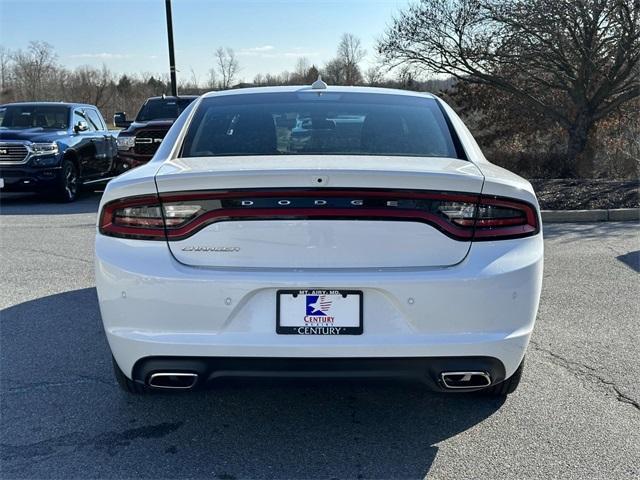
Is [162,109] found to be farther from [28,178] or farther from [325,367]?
[325,367]

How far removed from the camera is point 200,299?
8.41 feet

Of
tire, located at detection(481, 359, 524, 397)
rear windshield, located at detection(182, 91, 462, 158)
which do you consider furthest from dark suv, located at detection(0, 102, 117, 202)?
tire, located at detection(481, 359, 524, 397)

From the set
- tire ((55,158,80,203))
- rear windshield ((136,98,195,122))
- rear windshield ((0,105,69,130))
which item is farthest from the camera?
rear windshield ((136,98,195,122))

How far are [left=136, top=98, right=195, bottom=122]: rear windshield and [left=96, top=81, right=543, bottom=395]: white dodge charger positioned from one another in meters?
11.8

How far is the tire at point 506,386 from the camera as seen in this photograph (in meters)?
3.08

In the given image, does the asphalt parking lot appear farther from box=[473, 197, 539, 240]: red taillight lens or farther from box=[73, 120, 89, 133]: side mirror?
box=[73, 120, 89, 133]: side mirror

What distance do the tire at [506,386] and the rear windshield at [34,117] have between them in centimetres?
1079

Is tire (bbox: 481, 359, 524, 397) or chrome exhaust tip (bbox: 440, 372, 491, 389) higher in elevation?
chrome exhaust tip (bbox: 440, 372, 491, 389)

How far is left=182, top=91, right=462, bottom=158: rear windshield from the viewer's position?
336 cm

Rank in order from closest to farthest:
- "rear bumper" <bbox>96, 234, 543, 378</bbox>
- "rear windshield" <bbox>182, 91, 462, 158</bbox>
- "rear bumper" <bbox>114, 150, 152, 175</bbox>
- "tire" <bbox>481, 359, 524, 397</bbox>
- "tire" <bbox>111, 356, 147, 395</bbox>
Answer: "rear bumper" <bbox>96, 234, 543, 378</bbox>, "tire" <bbox>111, 356, 147, 395</bbox>, "tire" <bbox>481, 359, 524, 397</bbox>, "rear windshield" <bbox>182, 91, 462, 158</bbox>, "rear bumper" <bbox>114, 150, 152, 175</bbox>

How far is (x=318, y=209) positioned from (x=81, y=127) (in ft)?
35.9

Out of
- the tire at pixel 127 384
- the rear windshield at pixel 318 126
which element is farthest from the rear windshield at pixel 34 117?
the tire at pixel 127 384

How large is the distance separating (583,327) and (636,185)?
25.0ft

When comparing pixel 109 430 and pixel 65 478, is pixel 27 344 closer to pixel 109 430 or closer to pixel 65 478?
pixel 109 430
